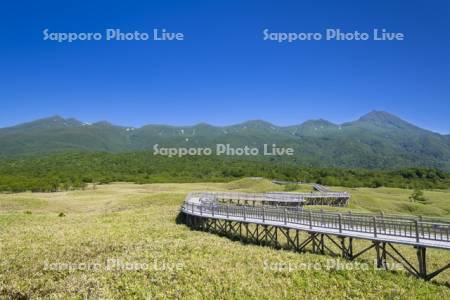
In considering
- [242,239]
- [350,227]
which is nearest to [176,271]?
[350,227]

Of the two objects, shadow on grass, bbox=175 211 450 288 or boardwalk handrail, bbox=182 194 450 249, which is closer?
boardwalk handrail, bbox=182 194 450 249

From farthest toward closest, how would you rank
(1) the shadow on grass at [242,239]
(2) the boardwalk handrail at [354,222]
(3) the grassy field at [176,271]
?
(1) the shadow on grass at [242,239] → (2) the boardwalk handrail at [354,222] → (3) the grassy field at [176,271]

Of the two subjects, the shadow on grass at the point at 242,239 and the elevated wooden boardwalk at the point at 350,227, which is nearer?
the elevated wooden boardwalk at the point at 350,227

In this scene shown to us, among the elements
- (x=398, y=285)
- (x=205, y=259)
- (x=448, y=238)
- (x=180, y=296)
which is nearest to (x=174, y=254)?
(x=205, y=259)

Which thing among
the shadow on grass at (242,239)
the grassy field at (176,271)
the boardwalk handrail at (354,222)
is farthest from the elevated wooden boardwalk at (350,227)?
the grassy field at (176,271)

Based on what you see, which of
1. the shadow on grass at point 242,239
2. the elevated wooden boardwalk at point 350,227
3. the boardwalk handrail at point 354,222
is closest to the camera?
the elevated wooden boardwalk at point 350,227

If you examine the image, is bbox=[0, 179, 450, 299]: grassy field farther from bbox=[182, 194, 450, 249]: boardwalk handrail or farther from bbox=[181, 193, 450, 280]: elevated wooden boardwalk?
bbox=[182, 194, 450, 249]: boardwalk handrail

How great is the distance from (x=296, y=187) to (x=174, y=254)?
79071 mm

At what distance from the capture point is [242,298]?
20.4m

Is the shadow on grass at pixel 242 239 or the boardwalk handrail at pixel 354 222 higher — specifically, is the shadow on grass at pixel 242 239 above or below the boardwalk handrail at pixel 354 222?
below

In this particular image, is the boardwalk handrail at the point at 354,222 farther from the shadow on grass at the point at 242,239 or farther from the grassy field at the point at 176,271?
the grassy field at the point at 176,271

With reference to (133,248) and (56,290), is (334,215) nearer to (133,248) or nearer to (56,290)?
(133,248)

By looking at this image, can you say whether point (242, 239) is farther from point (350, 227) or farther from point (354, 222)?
point (354, 222)

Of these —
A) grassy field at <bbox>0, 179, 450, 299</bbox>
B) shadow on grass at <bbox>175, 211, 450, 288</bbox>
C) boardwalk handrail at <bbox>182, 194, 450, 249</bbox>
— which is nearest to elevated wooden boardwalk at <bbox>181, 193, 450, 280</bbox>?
boardwalk handrail at <bbox>182, 194, 450, 249</bbox>
